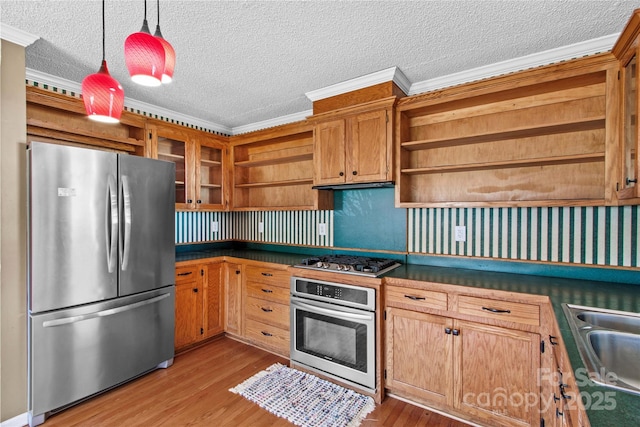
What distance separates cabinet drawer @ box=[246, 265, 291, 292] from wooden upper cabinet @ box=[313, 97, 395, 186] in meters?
0.94

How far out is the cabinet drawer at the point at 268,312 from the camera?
9.56 ft

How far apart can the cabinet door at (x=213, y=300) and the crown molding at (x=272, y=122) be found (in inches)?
70.5


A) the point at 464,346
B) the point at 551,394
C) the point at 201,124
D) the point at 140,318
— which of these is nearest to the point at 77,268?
the point at 140,318

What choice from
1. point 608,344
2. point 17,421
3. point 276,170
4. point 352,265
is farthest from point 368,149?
point 17,421

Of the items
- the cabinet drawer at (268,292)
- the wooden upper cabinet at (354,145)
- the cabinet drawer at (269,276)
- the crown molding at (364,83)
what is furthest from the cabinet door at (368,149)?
the cabinet drawer at (268,292)

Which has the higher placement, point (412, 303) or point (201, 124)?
point (201, 124)

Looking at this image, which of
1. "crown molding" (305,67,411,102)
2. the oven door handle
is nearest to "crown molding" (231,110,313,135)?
"crown molding" (305,67,411,102)

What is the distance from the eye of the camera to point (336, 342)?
2.45 m

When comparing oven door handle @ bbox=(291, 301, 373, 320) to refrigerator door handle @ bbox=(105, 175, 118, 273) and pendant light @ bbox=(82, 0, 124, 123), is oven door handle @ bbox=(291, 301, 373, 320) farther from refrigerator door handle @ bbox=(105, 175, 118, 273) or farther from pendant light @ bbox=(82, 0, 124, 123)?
pendant light @ bbox=(82, 0, 124, 123)

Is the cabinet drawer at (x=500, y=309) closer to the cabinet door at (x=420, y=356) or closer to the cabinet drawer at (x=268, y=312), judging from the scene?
the cabinet door at (x=420, y=356)

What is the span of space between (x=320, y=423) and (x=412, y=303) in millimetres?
1013

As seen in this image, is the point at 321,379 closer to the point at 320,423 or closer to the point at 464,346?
the point at 320,423

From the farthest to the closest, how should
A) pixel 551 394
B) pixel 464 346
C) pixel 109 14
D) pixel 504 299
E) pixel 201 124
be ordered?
pixel 201 124, pixel 464 346, pixel 504 299, pixel 109 14, pixel 551 394

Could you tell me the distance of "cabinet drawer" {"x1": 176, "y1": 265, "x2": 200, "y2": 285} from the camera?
9.74 ft
